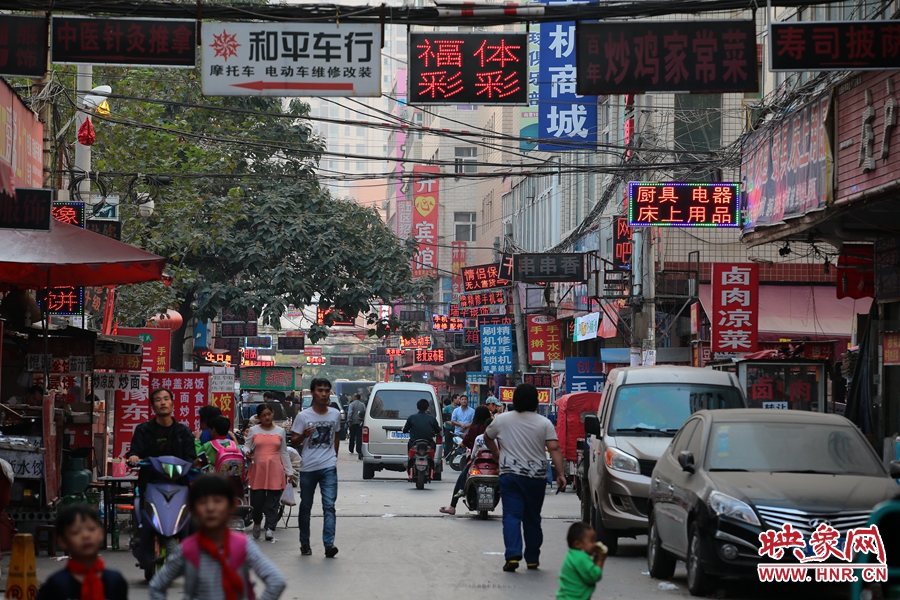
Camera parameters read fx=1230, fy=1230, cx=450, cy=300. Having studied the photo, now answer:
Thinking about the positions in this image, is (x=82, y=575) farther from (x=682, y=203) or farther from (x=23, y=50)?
(x=682, y=203)

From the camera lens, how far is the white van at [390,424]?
2650 centimetres

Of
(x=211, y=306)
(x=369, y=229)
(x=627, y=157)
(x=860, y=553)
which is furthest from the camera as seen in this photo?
(x=369, y=229)

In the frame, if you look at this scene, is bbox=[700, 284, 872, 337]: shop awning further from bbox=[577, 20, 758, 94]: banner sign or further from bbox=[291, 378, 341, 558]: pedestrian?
bbox=[577, 20, 758, 94]: banner sign

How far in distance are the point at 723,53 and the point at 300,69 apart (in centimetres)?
372

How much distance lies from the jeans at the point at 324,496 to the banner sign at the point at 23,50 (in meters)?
4.73

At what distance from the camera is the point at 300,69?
10.9 metres

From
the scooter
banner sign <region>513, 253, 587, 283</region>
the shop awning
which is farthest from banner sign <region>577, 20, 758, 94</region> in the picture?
banner sign <region>513, 253, 587, 283</region>

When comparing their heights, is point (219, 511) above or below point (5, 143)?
below

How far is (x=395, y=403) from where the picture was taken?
1064 inches

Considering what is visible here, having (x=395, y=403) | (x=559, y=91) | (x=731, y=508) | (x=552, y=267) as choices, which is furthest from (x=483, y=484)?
(x=552, y=267)

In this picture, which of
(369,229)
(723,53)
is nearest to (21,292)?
(723,53)

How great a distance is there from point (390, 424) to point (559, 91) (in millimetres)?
8461

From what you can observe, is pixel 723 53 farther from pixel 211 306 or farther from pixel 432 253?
pixel 432 253

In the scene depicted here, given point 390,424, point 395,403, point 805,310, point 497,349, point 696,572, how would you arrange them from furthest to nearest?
point 497,349 < point 395,403 < point 390,424 < point 805,310 < point 696,572
